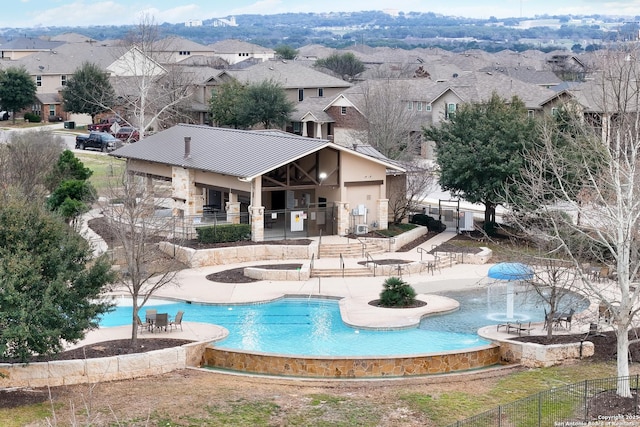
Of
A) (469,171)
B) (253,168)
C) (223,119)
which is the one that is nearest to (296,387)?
(253,168)

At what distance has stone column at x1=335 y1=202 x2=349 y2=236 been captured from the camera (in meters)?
50.2

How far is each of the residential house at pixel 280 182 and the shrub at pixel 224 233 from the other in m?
0.44

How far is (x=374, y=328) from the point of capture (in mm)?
35344

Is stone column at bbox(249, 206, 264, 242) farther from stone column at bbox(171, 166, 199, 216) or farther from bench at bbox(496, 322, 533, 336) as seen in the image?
bench at bbox(496, 322, 533, 336)

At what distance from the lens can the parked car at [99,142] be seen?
266ft

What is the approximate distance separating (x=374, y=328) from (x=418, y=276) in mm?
8849

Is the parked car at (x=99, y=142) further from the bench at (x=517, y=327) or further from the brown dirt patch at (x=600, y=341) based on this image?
the brown dirt patch at (x=600, y=341)

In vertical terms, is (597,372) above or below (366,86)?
below

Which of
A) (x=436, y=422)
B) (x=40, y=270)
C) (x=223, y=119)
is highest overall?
(x=223, y=119)

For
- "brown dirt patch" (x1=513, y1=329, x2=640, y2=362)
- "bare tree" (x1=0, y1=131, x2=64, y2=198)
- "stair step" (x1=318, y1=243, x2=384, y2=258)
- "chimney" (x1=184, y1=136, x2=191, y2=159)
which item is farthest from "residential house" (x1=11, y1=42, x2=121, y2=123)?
"brown dirt patch" (x1=513, y1=329, x2=640, y2=362)

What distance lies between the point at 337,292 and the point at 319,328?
482 centimetres

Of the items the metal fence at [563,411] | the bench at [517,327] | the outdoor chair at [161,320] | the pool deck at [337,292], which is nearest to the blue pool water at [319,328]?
the pool deck at [337,292]

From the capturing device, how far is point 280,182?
1988 inches

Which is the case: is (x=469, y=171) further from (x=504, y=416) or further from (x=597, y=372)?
(x=504, y=416)
